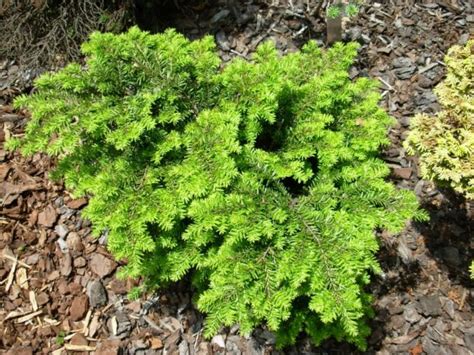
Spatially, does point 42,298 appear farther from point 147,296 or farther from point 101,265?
point 147,296

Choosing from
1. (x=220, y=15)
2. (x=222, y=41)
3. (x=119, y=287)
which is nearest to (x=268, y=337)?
(x=119, y=287)

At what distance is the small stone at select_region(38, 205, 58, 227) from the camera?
3.82 m

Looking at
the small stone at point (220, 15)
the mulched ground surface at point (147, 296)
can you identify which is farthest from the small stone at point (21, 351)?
the small stone at point (220, 15)

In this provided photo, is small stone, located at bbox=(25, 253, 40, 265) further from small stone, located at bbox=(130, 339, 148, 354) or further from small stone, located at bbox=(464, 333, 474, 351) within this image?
small stone, located at bbox=(464, 333, 474, 351)

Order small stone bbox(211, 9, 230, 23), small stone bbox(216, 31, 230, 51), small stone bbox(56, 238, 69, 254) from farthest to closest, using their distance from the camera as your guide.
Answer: small stone bbox(211, 9, 230, 23), small stone bbox(216, 31, 230, 51), small stone bbox(56, 238, 69, 254)

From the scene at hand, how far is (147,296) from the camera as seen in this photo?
3664 millimetres

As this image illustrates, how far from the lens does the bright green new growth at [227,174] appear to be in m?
2.46

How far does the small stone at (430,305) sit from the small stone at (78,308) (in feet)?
8.38

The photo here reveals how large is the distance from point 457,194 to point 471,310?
909 millimetres

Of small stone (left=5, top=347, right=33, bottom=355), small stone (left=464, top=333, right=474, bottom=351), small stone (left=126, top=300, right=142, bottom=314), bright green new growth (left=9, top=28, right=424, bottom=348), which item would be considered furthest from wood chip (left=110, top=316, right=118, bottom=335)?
small stone (left=464, top=333, right=474, bottom=351)

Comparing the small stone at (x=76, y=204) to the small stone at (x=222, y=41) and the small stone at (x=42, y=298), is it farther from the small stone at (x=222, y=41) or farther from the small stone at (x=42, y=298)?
the small stone at (x=222, y=41)

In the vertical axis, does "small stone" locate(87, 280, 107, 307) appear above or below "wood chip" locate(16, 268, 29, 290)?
below

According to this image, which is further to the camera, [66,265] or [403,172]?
[403,172]

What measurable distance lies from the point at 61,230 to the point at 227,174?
196 centimetres
